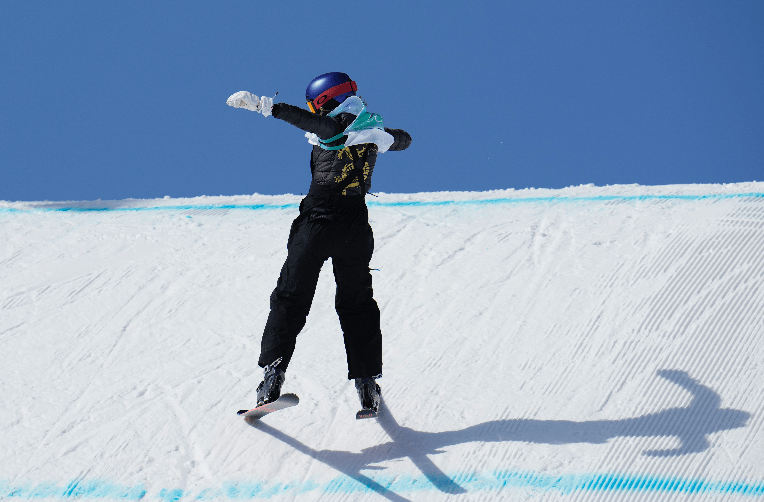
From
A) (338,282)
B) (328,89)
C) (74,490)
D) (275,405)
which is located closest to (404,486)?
(275,405)

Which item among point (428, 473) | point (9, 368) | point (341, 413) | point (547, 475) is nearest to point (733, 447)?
point (547, 475)

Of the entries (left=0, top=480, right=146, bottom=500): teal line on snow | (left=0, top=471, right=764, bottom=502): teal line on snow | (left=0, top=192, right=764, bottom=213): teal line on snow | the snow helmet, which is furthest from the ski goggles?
(left=0, top=192, right=764, bottom=213): teal line on snow

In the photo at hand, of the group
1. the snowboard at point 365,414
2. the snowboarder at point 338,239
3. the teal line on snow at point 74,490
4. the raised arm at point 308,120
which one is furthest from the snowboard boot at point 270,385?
the raised arm at point 308,120

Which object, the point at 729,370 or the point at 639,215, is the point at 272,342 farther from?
the point at 639,215

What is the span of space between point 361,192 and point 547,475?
101cm

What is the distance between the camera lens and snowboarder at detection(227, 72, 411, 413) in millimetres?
2148

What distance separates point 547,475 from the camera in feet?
6.71

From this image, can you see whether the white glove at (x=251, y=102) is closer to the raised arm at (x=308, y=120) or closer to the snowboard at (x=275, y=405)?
the raised arm at (x=308, y=120)

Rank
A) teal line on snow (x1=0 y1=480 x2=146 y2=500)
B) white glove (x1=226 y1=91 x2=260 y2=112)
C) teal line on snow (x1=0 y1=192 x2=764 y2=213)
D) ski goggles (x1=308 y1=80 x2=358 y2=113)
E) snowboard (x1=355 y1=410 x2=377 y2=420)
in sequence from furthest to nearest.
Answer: teal line on snow (x1=0 y1=192 x2=764 y2=213), snowboard (x1=355 y1=410 x2=377 y2=420), ski goggles (x1=308 y1=80 x2=358 y2=113), teal line on snow (x1=0 y1=480 x2=146 y2=500), white glove (x1=226 y1=91 x2=260 y2=112)

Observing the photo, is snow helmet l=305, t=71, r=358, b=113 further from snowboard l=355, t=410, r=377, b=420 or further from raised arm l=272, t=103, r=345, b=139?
snowboard l=355, t=410, r=377, b=420

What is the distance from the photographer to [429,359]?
2711 mm

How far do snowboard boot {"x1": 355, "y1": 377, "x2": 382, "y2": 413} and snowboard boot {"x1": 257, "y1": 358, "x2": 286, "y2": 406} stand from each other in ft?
0.88

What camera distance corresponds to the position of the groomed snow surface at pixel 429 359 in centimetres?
208

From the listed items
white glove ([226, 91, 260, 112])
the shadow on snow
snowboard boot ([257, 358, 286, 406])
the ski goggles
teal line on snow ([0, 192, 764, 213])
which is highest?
teal line on snow ([0, 192, 764, 213])
